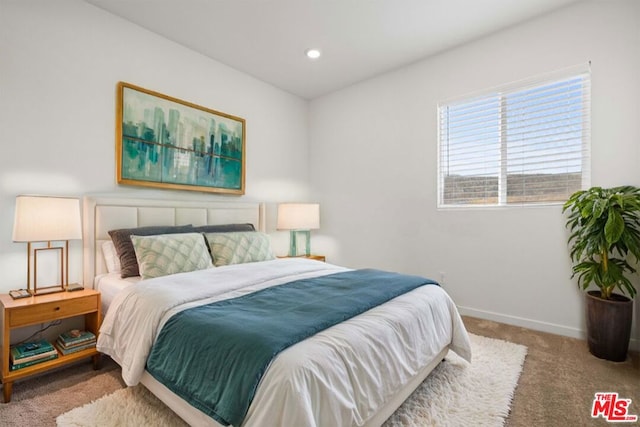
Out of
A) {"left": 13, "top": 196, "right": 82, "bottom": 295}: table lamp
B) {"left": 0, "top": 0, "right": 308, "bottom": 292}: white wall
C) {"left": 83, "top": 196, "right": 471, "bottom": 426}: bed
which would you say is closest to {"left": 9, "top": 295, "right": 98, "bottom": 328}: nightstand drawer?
{"left": 83, "top": 196, "right": 471, "bottom": 426}: bed

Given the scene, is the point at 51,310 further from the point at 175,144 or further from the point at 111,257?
the point at 175,144

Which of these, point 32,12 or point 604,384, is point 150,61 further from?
point 604,384

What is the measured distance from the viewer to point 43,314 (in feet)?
6.39

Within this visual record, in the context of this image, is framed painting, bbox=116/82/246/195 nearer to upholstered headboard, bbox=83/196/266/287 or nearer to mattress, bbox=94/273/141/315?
upholstered headboard, bbox=83/196/266/287

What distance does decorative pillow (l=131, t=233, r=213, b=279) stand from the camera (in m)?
2.24

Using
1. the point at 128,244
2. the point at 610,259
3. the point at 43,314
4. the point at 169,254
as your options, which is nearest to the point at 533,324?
the point at 610,259

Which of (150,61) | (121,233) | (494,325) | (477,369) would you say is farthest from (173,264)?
(494,325)

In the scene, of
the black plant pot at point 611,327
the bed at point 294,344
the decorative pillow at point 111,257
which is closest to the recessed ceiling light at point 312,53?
the bed at point 294,344

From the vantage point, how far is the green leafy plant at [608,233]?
214cm

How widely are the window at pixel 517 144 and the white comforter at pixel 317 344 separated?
1.58m

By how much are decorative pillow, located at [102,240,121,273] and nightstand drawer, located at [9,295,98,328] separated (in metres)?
0.37

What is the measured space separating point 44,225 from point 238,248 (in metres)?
1.35

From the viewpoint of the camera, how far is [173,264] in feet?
7.60

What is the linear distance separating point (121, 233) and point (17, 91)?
122cm
